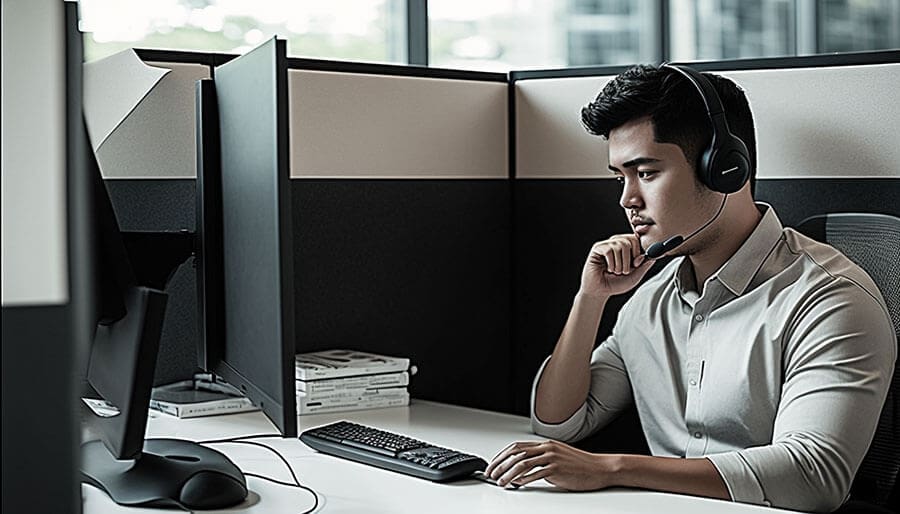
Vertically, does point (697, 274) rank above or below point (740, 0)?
below

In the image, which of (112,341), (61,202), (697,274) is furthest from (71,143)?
(697,274)

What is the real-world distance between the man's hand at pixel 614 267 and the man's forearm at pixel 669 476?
1.46ft

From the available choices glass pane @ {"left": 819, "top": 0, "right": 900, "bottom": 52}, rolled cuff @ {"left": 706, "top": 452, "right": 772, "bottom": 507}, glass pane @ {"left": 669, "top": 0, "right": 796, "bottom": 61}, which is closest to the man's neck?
rolled cuff @ {"left": 706, "top": 452, "right": 772, "bottom": 507}

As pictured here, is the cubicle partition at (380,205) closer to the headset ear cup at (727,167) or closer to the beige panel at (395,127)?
the beige panel at (395,127)

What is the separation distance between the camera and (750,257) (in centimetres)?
150

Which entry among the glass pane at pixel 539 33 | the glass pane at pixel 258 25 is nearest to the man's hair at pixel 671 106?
the glass pane at pixel 258 25

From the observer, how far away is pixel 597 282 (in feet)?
5.53

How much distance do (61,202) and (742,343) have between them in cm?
136

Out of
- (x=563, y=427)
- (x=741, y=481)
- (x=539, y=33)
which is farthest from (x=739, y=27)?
(x=741, y=481)

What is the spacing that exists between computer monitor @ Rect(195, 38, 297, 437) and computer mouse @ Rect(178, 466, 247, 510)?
0.33ft

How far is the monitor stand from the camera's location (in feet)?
3.78

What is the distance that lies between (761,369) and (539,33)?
12.8 feet

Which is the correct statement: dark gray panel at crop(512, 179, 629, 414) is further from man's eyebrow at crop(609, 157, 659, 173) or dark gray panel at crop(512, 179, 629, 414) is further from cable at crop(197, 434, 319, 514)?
cable at crop(197, 434, 319, 514)

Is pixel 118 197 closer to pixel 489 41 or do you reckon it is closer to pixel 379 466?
pixel 379 466
